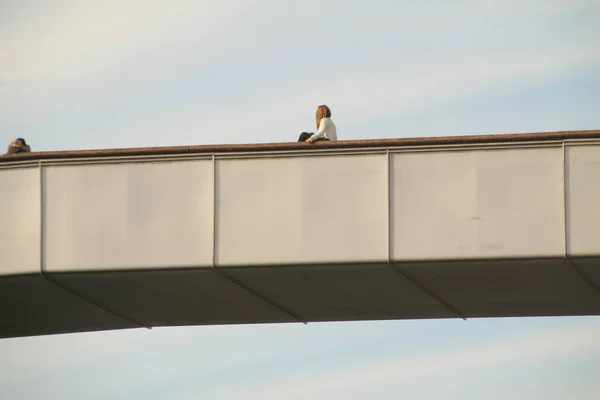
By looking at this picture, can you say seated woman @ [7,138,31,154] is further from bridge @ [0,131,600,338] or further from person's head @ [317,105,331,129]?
person's head @ [317,105,331,129]

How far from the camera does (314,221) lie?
30.3 m

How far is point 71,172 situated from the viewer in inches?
1243

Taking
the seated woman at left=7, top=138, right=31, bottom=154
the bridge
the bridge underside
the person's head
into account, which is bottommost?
the bridge underside

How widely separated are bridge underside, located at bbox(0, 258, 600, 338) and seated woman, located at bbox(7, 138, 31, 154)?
9.84 ft

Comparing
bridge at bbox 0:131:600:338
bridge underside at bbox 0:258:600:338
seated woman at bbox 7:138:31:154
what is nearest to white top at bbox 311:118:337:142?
bridge at bbox 0:131:600:338

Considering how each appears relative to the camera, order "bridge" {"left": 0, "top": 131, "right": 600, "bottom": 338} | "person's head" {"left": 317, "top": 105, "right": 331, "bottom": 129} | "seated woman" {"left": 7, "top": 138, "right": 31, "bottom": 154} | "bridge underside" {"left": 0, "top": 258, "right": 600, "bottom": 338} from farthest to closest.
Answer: "seated woman" {"left": 7, "top": 138, "right": 31, "bottom": 154} → "person's head" {"left": 317, "top": 105, "right": 331, "bottom": 129} → "bridge underside" {"left": 0, "top": 258, "right": 600, "bottom": 338} → "bridge" {"left": 0, "top": 131, "right": 600, "bottom": 338}

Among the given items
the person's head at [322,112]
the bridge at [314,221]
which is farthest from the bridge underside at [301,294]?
the person's head at [322,112]

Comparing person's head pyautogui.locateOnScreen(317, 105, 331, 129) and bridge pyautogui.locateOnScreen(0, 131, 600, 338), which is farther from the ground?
person's head pyautogui.locateOnScreen(317, 105, 331, 129)

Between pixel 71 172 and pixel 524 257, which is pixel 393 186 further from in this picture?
pixel 71 172

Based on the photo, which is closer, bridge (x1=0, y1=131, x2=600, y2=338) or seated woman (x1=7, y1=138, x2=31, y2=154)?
bridge (x1=0, y1=131, x2=600, y2=338)

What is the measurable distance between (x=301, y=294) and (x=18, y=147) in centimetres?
710

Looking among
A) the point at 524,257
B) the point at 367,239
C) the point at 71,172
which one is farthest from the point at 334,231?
the point at 71,172

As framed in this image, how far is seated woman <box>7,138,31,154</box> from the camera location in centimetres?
3284

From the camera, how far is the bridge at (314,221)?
2941cm
